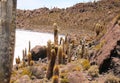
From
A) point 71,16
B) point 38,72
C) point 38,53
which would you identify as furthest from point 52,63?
point 71,16

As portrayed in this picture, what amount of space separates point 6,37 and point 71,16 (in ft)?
288

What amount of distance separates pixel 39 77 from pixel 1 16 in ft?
60.9

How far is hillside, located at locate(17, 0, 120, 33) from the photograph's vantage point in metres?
86.8

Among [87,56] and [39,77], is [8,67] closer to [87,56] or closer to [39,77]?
[39,77]

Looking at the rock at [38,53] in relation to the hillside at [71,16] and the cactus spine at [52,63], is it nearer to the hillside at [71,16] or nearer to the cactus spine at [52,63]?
the cactus spine at [52,63]

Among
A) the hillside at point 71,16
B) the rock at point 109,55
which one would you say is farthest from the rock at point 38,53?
the hillside at point 71,16

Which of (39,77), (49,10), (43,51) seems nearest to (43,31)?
(49,10)

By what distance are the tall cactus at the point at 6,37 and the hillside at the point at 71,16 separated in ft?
243

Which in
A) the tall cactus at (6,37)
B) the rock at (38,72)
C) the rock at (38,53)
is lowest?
the rock at (38,53)

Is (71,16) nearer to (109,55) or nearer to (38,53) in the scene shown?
(38,53)

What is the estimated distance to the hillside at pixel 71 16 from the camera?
86.8 m

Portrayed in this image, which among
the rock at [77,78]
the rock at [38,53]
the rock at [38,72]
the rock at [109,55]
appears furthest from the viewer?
the rock at [38,53]

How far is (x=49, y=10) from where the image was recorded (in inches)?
4114

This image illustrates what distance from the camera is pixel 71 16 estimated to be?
3762 inches
